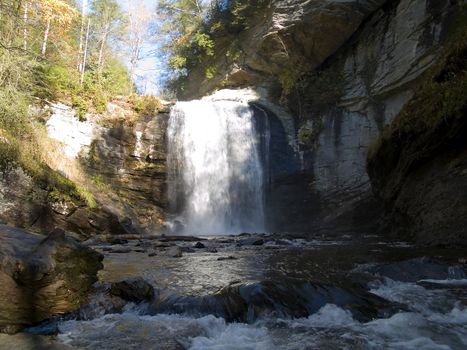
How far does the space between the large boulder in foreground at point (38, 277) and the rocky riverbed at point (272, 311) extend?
0.43 ft

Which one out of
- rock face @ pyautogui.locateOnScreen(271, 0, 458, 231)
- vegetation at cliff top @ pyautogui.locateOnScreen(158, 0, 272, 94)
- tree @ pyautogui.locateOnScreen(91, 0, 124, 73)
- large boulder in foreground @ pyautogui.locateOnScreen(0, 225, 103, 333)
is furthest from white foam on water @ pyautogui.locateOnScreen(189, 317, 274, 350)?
tree @ pyautogui.locateOnScreen(91, 0, 124, 73)

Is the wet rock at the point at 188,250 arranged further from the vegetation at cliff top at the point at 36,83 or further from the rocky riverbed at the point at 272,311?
the vegetation at cliff top at the point at 36,83

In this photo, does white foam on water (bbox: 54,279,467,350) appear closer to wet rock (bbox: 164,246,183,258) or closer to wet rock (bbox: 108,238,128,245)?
wet rock (bbox: 164,246,183,258)

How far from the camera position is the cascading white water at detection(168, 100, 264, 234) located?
17219 millimetres

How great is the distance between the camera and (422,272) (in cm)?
512

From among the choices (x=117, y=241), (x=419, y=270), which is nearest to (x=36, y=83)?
(x=117, y=241)

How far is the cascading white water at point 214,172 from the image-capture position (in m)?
17.2

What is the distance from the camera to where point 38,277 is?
334 cm

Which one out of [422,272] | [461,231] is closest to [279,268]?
[422,272]

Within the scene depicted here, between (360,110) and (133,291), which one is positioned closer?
(133,291)

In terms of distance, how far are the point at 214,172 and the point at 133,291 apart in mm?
13926

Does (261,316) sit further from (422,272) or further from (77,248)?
(422,272)

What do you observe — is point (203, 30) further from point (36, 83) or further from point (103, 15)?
point (36, 83)

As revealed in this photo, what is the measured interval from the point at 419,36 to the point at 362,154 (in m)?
4.85
